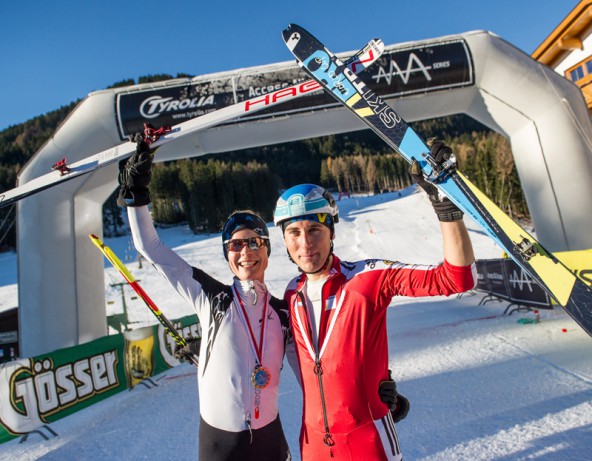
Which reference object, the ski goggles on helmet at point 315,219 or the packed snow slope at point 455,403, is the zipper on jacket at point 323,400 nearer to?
the ski goggles on helmet at point 315,219

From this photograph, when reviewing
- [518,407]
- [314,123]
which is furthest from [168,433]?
[314,123]

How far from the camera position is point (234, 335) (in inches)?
85.3

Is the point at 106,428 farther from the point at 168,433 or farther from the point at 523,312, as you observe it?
the point at 523,312

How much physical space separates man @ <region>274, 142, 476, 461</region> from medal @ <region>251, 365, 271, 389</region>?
290 mm

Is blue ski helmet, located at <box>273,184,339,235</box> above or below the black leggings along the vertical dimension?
above

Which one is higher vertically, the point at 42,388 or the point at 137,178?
the point at 137,178

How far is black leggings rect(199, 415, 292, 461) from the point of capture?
6.64ft

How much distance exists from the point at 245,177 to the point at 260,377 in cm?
5652

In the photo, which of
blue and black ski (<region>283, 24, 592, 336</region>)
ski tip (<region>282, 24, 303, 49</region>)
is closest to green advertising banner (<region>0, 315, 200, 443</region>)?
ski tip (<region>282, 24, 303, 49</region>)

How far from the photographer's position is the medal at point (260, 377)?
2.11 meters

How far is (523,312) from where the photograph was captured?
24.6 feet

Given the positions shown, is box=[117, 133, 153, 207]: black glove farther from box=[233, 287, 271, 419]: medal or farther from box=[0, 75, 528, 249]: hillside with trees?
box=[0, 75, 528, 249]: hillside with trees

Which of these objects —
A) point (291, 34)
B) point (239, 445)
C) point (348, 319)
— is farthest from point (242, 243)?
point (291, 34)

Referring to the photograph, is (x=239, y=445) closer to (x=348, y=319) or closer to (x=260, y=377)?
(x=260, y=377)
